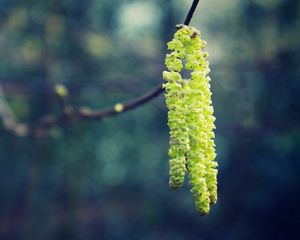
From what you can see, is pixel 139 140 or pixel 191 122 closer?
pixel 191 122

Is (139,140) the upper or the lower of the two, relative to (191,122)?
lower

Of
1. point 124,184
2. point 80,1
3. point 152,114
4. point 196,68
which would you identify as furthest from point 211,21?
point 196,68

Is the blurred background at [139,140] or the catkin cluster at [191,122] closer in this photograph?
the catkin cluster at [191,122]

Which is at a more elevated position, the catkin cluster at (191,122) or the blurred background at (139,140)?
the catkin cluster at (191,122)

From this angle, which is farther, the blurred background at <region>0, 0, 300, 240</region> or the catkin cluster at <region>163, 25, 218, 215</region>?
the blurred background at <region>0, 0, 300, 240</region>
